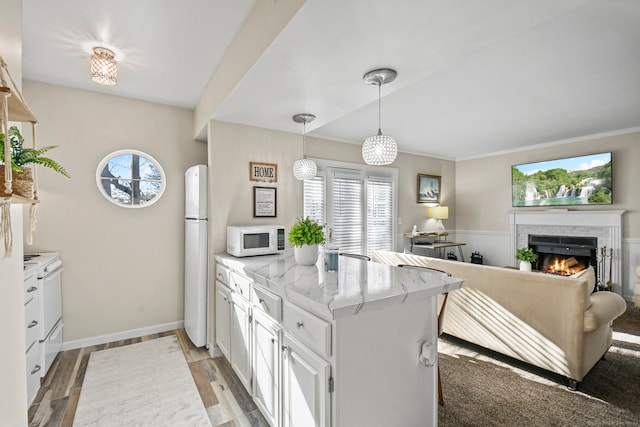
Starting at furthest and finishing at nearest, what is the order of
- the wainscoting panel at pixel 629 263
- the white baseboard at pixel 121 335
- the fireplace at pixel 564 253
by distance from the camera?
the fireplace at pixel 564 253 < the wainscoting panel at pixel 629 263 < the white baseboard at pixel 121 335

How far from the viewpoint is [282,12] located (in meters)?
1.55

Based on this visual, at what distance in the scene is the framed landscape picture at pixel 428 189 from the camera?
19.8ft

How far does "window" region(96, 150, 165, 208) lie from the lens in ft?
10.5

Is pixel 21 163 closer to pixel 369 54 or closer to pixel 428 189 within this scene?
pixel 369 54

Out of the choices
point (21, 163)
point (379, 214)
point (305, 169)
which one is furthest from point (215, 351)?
point (379, 214)

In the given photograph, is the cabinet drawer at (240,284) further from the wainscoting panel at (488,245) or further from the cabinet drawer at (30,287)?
the wainscoting panel at (488,245)

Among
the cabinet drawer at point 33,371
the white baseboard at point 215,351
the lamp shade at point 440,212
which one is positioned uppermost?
the lamp shade at point 440,212

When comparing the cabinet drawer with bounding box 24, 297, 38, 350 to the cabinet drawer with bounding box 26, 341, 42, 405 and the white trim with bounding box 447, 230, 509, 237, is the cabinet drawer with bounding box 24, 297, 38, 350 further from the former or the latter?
the white trim with bounding box 447, 230, 509, 237

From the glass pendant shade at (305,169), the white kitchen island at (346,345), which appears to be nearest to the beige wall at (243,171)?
the glass pendant shade at (305,169)

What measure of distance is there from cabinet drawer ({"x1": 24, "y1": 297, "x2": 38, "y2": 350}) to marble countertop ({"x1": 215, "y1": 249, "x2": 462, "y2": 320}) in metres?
1.57

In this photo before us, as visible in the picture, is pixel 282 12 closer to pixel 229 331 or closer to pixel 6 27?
pixel 6 27

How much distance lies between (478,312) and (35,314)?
367 cm

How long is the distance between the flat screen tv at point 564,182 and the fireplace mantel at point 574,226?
198 millimetres

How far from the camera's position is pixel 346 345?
1316 mm
